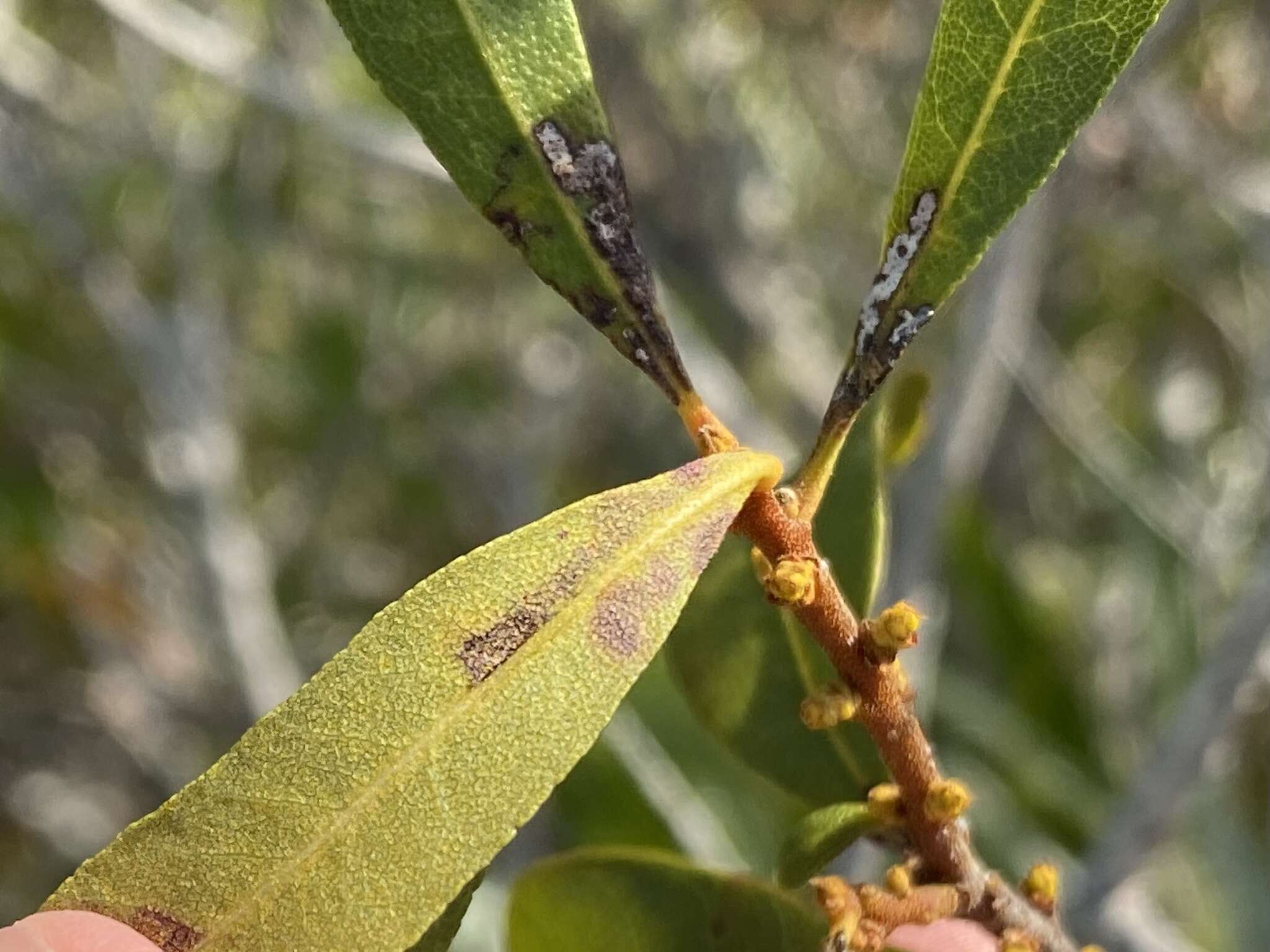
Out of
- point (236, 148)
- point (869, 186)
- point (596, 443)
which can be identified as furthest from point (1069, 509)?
→ point (236, 148)

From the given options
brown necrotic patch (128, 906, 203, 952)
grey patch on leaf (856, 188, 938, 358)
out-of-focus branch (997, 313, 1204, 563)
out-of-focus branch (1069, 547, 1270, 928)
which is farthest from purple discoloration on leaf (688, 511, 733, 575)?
out-of-focus branch (997, 313, 1204, 563)

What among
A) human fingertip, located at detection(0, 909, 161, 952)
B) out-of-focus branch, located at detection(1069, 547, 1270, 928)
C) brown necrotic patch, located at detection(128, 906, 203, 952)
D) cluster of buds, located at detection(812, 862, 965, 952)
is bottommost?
out-of-focus branch, located at detection(1069, 547, 1270, 928)

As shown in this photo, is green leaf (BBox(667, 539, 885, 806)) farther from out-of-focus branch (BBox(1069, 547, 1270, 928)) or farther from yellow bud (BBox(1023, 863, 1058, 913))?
out-of-focus branch (BBox(1069, 547, 1270, 928))

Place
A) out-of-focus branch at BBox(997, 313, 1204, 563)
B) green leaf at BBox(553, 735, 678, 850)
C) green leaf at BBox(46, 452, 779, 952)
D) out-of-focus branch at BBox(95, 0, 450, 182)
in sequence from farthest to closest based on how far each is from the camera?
1. out-of-focus branch at BBox(997, 313, 1204, 563)
2. out-of-focus branch at BBox(95, 0, 450, 182)
3. green leaf at BBox(553, 735, 678, 850)
4. green leaf at BBox(46, 452, 779, 952)

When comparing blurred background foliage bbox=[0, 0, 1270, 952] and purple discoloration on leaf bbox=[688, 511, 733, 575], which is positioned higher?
purple discoloration on leaf bbox=[688, 511, 733, 575]

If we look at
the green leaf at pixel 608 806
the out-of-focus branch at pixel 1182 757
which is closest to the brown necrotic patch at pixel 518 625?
the out-of-focus branch at pixel 1182 757

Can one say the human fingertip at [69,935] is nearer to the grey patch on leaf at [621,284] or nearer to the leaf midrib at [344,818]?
the leaf midrib at [344,818]

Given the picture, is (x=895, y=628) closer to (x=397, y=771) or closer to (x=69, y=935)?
(x=397, y=771)

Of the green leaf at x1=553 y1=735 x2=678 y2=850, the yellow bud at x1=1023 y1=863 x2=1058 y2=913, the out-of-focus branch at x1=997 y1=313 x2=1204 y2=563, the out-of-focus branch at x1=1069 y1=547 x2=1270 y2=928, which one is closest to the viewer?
the yellow bud at x1=1023 y1=863 x2=1058 y2=913

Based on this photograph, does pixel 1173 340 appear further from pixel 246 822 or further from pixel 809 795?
pixel 246 822
